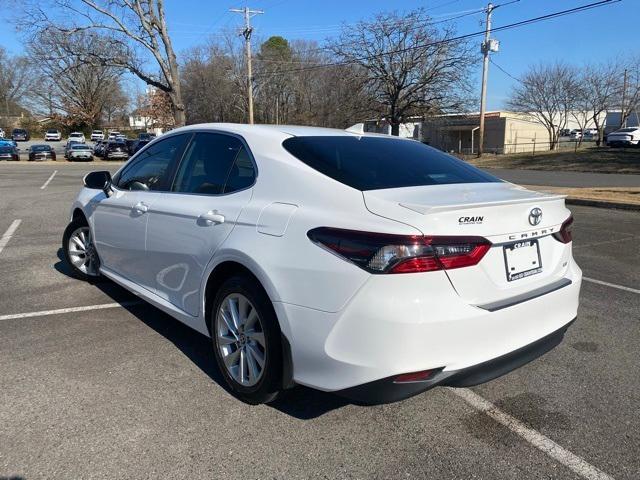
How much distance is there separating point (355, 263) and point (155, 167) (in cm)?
246

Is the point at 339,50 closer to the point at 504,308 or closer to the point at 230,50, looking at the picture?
the point at 230,50

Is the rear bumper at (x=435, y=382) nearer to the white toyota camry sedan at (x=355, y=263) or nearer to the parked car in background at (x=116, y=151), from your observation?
the white toyota camry sedan at (x=355, y=263)

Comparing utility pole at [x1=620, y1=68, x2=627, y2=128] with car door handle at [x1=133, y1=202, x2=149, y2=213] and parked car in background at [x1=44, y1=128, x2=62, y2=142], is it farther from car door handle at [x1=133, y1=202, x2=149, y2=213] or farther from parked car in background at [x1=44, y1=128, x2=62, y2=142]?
parked car in background at [x1=44, y1=128, x2=62, y2=142]

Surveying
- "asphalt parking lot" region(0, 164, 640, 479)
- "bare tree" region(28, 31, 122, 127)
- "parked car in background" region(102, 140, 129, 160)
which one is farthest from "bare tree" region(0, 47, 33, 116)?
"asphalt parking lot" region(0, 164, 640, 479)

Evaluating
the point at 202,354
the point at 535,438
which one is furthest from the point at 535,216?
the point at 202,354

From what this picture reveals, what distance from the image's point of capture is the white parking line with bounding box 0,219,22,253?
7.76 metres

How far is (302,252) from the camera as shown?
262cm

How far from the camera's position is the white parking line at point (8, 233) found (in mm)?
7759

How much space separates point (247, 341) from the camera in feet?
10.0

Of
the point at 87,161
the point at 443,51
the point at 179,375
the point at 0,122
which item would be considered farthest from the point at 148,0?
the point at 0,122

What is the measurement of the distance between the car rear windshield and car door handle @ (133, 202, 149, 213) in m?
1.35

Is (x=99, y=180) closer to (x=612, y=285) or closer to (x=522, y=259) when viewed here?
(x=522, y=259)

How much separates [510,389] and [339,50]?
38.2 m

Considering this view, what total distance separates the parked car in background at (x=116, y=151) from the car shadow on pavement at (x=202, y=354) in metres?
38.0
